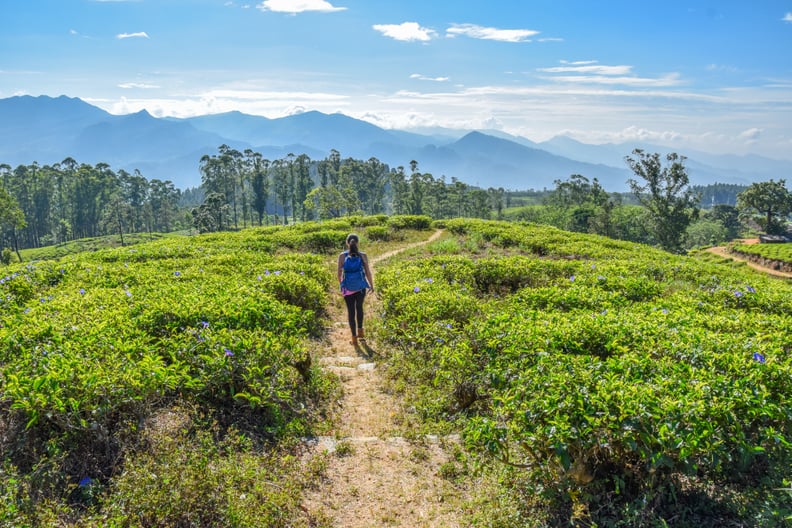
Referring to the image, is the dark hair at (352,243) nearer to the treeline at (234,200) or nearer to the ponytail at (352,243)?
the ponytail at (352,243)

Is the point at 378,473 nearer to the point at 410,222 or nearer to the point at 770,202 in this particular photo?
the point at 410,222

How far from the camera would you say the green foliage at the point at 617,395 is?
11.0 ft

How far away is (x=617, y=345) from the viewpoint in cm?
493

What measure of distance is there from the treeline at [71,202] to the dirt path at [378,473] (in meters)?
83.1

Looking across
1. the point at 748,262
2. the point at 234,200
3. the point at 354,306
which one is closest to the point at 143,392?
the point at 354,306

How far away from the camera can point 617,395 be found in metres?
3.58

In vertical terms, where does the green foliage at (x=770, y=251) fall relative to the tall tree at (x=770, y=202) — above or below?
below

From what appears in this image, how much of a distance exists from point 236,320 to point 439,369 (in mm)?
2775

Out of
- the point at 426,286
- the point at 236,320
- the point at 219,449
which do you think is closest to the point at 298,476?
the point at 219,449

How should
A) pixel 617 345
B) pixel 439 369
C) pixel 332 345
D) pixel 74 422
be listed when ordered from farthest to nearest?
pixel 332 345
pixel 439 369
pixel 617 345
pixel 74 422

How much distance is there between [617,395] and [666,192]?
1905 inches

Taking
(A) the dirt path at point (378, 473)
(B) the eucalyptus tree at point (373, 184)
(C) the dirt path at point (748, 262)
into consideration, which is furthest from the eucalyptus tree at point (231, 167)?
(A) the dirt path at point (378, 473)

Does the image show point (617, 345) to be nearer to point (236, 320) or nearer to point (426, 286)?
point (426, 286)

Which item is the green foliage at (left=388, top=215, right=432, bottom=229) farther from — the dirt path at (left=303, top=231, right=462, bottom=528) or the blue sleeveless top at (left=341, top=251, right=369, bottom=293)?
the dirt path at (left=303, top=231, right=462, bottom=528)
